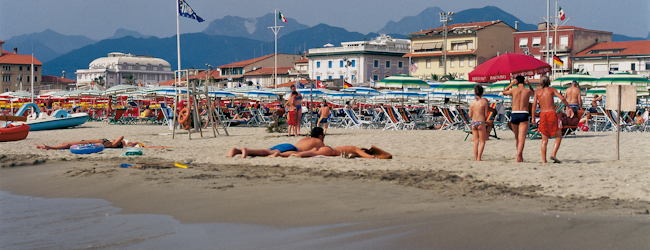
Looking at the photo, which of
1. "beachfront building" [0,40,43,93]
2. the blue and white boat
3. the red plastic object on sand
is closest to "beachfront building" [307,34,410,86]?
Result: the blue and white boat

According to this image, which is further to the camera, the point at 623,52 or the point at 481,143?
the point at 623,52

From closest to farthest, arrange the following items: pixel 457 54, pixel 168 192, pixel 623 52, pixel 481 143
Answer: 1. pixel 168 192
2. pixel 481 143
3. pixel 623 52
4. pixel 457 54

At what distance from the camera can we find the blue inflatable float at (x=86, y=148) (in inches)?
395

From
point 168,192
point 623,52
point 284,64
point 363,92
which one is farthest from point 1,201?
point 284,64

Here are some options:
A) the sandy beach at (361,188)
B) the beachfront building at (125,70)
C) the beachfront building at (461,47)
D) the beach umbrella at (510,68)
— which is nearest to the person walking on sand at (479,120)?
the sandy beach at (361,188)

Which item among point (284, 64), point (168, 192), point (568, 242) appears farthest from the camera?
point (284, 64)

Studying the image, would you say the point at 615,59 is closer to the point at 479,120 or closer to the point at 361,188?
the point at 479,120

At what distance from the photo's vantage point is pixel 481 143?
328 inches

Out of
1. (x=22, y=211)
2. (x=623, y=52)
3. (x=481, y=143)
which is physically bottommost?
(x=22, y=211)

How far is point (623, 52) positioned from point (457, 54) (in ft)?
53.9

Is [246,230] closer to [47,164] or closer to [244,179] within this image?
[244,179]

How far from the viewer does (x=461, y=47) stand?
64.8m

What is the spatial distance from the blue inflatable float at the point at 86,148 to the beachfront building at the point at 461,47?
54135 millimetres

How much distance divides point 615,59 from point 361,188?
5631 cm
